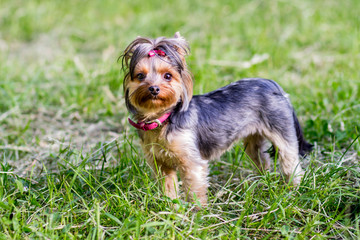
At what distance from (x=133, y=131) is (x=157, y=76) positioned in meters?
1.65

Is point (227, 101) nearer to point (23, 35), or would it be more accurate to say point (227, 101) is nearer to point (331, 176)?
point (331, 176)

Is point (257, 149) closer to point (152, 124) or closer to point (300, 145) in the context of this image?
point (300, 145)

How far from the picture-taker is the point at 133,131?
500 cm

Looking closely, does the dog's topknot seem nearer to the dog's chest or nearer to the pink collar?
the pink collar

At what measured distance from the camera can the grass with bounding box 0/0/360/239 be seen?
323cm

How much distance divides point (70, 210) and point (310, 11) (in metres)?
7.05

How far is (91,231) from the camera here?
3.09m

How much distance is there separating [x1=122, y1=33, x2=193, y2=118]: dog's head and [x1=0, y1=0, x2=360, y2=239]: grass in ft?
1.98

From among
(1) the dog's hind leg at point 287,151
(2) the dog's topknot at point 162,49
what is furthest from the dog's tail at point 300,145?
(2) the dog's topknot at point 162,49

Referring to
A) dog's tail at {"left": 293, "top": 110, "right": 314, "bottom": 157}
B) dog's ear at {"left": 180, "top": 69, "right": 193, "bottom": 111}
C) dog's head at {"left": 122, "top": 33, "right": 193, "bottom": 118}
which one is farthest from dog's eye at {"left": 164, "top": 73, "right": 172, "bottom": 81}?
dog's tail at {"left": 293, "top": 110, "right": 314, "bottom": 157}

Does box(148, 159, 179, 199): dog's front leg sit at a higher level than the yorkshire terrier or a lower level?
lower

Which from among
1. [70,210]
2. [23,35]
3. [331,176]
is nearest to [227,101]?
[331,176]

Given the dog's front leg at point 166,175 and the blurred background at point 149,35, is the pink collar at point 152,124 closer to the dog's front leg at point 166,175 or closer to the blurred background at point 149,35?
the dog's front leg at point 166,175

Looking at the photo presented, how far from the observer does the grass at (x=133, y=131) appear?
3.23 metres
